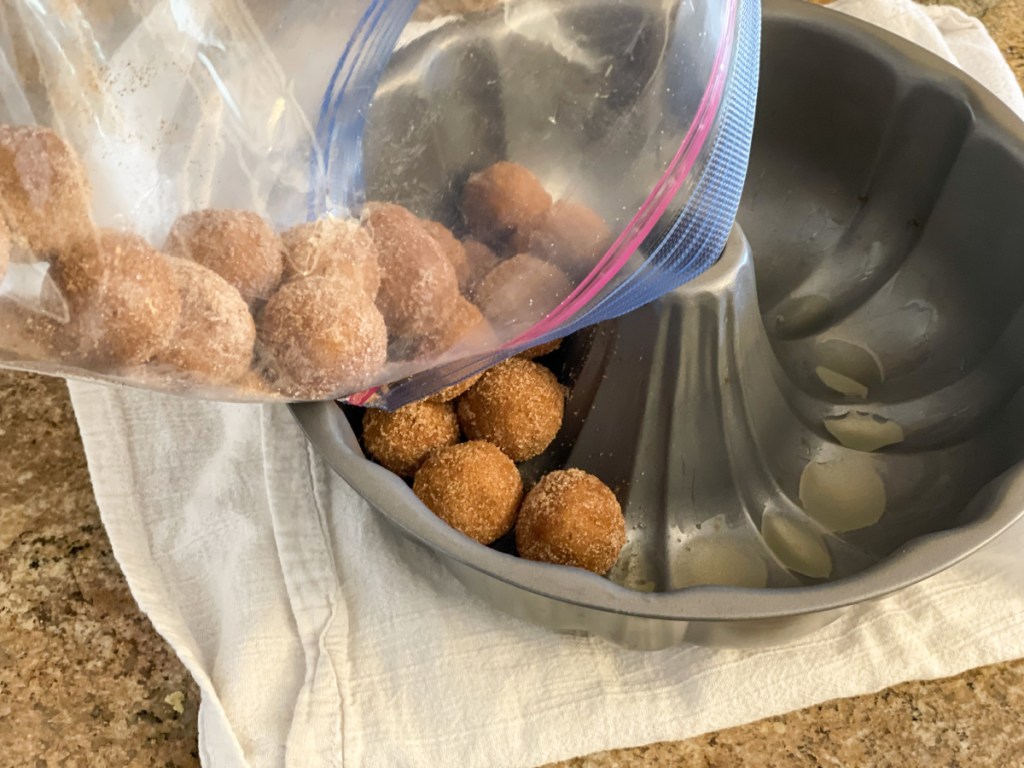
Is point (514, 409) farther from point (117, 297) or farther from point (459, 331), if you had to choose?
point (117, 297)

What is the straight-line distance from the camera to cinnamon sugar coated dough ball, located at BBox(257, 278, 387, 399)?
1.55 ft

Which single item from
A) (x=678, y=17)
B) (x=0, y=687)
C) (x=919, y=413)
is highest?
(x=678, y=17)

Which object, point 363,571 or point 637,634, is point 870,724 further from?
point 363,571

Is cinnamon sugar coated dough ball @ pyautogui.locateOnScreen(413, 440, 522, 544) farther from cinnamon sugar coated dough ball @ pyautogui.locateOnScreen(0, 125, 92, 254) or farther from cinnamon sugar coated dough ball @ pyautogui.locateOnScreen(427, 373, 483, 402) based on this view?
cinnamon sugar coated dough ball @ pyautogui.locateOnScreen(0, 125, 92, 254)

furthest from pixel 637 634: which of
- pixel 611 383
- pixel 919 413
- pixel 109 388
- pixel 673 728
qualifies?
pixel 109 388

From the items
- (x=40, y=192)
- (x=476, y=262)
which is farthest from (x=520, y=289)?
(x=40, y=192)

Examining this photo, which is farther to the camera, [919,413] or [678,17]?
[919,413]

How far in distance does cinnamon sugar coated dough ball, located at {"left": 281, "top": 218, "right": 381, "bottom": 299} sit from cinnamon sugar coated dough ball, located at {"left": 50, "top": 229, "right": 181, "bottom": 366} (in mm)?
80

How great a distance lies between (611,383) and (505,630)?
0.57 ft

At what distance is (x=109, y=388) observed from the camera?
0.69 metres

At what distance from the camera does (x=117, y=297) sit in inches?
15.6

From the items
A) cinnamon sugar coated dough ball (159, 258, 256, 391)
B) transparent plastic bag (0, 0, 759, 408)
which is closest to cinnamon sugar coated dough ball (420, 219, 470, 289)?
transparent plastic bag (0, 0, 759, 408)

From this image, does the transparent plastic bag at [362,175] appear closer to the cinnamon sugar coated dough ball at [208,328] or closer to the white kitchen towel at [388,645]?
the cinnamon sugar coated dough ball at [208,328]

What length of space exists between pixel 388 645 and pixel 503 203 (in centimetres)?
28
